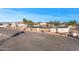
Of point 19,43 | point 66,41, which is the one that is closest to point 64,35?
point 66,41

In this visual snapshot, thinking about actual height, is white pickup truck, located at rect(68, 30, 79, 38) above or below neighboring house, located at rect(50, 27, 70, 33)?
below

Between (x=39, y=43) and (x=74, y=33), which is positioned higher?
(x=74, y=33)

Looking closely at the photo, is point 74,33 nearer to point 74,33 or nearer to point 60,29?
point 74,33

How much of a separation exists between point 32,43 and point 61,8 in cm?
90

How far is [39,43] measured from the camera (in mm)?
12938

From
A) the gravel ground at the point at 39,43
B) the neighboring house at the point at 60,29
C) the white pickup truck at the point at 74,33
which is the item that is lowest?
the gravel ground at the point at 39,43

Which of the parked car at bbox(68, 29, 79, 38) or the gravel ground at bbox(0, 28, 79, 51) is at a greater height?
the parked car at bbox(68, 29, 79, 38)

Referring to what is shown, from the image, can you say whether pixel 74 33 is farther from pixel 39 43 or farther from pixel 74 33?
pixel 39 43

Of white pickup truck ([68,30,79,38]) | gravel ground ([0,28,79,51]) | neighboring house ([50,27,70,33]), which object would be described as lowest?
gravel ground ([0,28,79,51])

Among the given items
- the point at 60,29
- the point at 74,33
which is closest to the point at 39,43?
the point at 60,29

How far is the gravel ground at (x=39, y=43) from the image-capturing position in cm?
1294

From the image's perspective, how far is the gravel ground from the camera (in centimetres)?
1294

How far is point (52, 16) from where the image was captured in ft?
42.7
